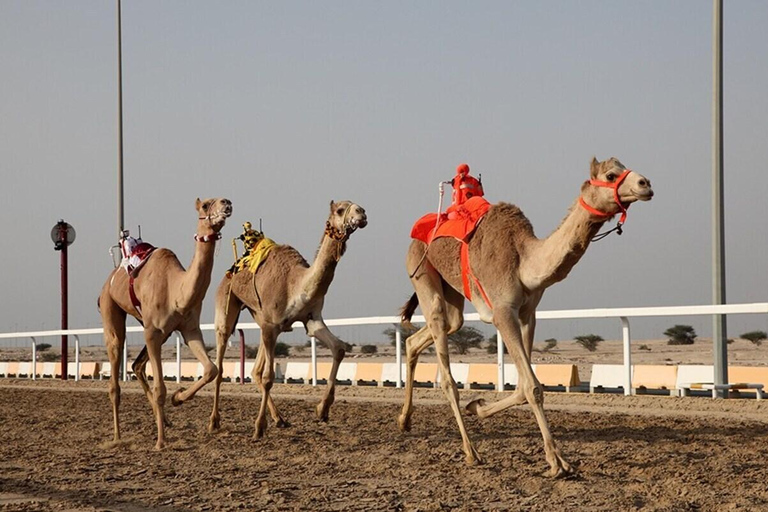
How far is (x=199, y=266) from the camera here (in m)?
12.6

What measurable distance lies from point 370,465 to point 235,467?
1.18 meters

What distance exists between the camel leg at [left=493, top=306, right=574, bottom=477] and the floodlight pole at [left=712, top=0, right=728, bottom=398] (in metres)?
7.81

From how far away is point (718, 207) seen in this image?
1859 cm

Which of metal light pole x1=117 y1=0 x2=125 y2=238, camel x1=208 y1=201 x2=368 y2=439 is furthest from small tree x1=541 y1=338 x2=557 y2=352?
camel x1=208 y1=201 x2=368 y2=439

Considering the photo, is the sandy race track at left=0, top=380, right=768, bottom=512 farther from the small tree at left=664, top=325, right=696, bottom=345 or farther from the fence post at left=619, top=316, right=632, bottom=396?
the small tree at left=664, top=325, right=696, bottom=345

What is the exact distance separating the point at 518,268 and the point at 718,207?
9.46 m

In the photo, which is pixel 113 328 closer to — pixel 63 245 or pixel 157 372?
pixel 157 372

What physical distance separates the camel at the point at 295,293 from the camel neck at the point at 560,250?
3.05m

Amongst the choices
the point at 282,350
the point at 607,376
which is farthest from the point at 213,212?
the point at 282,350

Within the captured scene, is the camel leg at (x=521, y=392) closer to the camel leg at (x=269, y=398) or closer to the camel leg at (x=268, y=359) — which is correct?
the camel leg at (x=268, y=359)

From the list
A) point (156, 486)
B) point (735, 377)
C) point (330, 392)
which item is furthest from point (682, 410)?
point (156, 486)

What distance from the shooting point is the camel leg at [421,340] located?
40.1ft

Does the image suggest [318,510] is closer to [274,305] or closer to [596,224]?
[596,224]

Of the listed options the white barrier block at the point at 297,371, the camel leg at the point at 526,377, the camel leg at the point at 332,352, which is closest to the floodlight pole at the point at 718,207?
the camel leg at the point at 332,352
